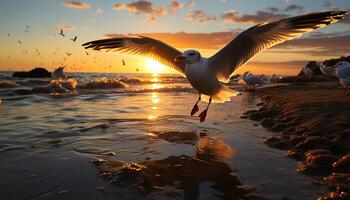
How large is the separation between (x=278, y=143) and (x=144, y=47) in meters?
4.15

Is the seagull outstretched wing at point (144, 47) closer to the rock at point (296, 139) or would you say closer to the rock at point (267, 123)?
the rock at point (267, 123)

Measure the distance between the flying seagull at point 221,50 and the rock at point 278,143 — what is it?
6.19 feet

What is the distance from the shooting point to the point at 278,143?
19.0 feet

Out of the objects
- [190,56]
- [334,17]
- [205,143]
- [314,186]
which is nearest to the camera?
[314,186]

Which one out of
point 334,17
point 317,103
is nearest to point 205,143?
point 334,17

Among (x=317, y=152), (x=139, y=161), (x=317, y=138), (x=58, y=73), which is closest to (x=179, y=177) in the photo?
(x=139, y=161)

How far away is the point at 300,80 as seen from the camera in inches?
954

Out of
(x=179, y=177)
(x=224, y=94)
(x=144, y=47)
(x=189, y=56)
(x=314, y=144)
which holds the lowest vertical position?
(x=179, y=177)

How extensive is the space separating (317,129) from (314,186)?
2572 mm

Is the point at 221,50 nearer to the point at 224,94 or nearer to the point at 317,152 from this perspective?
the point at 224,94

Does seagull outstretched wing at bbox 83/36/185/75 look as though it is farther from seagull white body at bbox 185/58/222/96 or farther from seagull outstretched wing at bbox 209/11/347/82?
seagull outstretched wing at bbox 209/11/347/82

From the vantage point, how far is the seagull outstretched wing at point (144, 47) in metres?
7.99

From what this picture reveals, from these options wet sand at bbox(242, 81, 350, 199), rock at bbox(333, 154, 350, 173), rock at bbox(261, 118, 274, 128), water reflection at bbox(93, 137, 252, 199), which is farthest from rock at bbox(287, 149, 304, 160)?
rock at bbox(261, 118, 274, 128)

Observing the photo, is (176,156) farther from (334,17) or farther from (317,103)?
(317,103)
